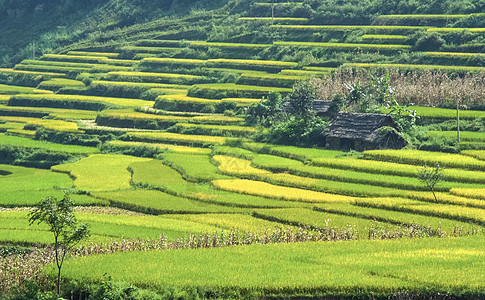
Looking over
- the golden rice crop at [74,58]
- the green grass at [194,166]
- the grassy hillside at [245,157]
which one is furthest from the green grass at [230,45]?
the green grass at [194,166]

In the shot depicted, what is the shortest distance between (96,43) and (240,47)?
20.4m

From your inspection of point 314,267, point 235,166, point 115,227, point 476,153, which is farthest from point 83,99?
point 314,267

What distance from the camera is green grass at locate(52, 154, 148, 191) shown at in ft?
129

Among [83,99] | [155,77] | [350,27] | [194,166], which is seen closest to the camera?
[194,166]

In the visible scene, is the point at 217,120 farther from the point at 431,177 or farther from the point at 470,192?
the point at 470,192

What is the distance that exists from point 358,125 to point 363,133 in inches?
33.8

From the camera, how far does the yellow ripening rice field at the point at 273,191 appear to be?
3341 centimetres

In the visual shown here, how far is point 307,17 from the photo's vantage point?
76.8 meters

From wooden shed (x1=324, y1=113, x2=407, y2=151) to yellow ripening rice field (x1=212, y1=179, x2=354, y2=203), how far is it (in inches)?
327

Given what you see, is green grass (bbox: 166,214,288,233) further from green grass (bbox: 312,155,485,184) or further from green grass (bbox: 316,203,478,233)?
green grass (bbox: 312,155,485,184)

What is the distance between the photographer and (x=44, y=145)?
172 feet

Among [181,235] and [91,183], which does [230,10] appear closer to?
[91,183]

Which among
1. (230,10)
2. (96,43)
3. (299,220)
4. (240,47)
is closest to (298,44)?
(240,47)

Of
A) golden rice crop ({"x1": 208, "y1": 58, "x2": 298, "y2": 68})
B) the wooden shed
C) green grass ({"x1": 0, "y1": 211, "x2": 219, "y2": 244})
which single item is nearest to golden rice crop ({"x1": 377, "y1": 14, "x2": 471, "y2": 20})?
golden rice crop ({"x1": 208, "y1": 58, "x2": 298, "y2": 68})
